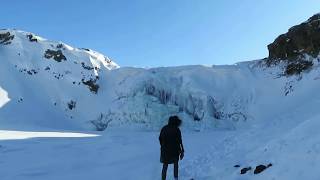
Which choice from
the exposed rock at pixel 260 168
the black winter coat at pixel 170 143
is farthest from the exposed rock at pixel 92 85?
the exposed rock at pixel 260 168

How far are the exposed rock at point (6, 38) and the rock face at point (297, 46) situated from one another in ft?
84.1

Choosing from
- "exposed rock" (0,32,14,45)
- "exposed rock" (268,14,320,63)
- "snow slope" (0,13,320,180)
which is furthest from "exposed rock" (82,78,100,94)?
"exposed rock" (268,14,320,63)

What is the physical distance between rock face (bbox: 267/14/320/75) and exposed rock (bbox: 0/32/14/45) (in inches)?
1009

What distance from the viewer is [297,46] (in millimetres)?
40188

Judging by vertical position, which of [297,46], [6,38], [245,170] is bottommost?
[245,170]

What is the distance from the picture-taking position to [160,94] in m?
39.4

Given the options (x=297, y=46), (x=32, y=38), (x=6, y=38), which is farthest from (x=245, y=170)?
(x=6, y=38)

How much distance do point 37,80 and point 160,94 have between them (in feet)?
41.2

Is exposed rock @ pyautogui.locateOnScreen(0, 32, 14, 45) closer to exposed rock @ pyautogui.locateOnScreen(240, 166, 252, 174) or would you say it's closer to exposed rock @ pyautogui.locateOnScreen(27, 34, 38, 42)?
exposed rock @ pyautogui.locateOnScreen(27, 34, 38, 42)

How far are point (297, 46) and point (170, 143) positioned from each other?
31222 mm

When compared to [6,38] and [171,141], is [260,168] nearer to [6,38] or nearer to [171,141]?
[171,141]

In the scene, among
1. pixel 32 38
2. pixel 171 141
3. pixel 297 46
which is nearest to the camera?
pixel 171 141

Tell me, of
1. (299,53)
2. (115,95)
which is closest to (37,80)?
(115,95)

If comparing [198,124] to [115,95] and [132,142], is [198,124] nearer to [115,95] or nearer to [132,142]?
[115,95]
